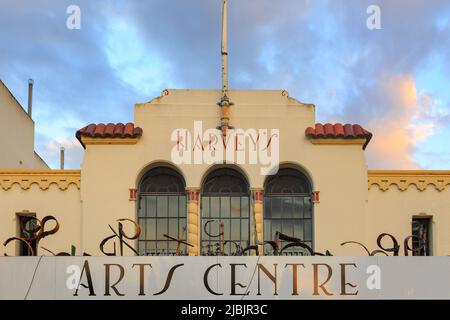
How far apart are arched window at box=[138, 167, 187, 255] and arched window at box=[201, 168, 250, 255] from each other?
640mm

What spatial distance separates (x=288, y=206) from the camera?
66.3ft

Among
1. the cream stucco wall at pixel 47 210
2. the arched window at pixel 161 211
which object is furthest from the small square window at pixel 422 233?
the cream stucco wall at pixel 47 210

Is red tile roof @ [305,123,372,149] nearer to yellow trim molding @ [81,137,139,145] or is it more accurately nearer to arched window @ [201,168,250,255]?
arched window @ [201,168,250,255]

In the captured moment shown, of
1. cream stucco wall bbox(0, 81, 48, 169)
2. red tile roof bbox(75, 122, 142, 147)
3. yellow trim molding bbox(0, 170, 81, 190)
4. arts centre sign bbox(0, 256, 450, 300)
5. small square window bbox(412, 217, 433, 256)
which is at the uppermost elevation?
cream stucco wall bbox(0, 81, 48, 169)

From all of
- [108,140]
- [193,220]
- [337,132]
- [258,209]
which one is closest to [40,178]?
[108,140]

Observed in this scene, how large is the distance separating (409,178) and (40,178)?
1016 centimetres

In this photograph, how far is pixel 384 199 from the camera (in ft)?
65.9

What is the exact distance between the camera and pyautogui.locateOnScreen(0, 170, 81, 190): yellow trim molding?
20062mm

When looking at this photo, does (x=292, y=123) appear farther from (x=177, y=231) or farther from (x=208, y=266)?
(x=208, y=266)

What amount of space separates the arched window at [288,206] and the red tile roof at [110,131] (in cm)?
390

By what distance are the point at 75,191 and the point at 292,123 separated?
6.23 meters

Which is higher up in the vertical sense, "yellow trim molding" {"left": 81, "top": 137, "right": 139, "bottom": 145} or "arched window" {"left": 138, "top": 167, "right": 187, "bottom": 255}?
"yellow trim molding" {"left": 81, "top": 137, "right": 139, "bottom": 145}

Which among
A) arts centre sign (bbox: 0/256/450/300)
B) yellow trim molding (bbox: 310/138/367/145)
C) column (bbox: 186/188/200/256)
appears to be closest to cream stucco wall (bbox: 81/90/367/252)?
yellow trim molding (bbox: 310/138/367/145)
